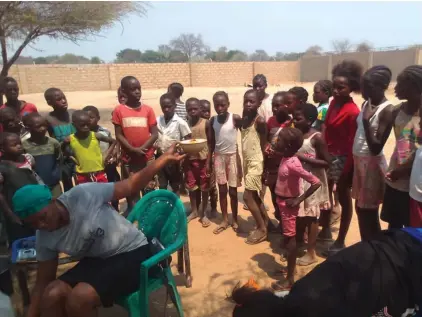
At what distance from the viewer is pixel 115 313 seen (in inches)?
115

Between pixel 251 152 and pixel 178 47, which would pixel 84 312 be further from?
A: pixel 178 47

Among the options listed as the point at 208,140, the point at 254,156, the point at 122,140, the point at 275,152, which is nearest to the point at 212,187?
the point at 208,140

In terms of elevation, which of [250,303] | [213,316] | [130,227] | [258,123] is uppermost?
[258,123]

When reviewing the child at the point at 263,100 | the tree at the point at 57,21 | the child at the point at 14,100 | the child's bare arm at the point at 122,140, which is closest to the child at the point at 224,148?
the child at the point at 263,100

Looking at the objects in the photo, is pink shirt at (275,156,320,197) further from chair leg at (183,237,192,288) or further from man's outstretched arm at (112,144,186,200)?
man's outstretched arm at (112,144,186,200)

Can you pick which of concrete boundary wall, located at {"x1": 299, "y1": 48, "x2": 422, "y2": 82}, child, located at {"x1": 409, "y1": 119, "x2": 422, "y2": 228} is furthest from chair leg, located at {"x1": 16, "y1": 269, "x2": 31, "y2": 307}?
concrete boundary wall, located at {"x1": 299, "y1": 48, "x2": 422, "y2": 82}

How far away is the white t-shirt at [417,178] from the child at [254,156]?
1664mm

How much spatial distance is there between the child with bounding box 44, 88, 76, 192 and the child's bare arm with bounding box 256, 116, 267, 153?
7.02 feet

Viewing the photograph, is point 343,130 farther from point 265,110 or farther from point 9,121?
point 9,121

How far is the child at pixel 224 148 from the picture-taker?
4.14 meters

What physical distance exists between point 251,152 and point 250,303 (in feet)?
8.89

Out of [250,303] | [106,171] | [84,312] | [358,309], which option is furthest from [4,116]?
[358,309]

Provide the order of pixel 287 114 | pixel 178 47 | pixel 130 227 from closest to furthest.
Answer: pixel 130 227 → pixel 287 114 → pixel 178 47

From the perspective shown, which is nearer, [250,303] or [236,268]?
[250,303]
